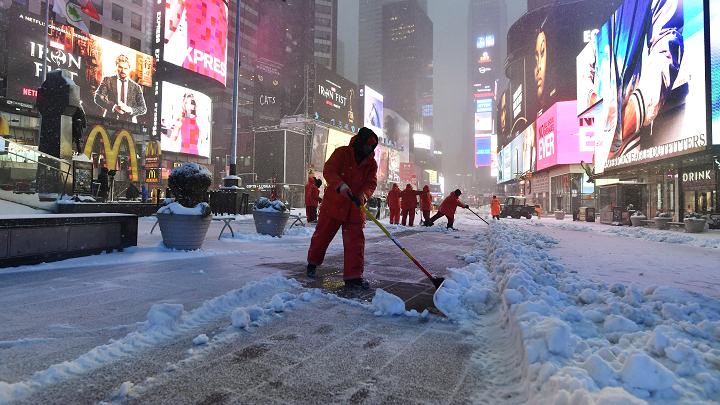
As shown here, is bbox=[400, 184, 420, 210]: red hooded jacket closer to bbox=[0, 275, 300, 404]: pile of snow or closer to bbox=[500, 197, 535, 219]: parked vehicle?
bbox=[0, 275, 300, 404]: pile of snow

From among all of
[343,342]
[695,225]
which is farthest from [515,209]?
[343,342]

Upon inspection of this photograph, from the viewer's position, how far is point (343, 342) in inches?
92.1

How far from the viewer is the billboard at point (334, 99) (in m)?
55.8

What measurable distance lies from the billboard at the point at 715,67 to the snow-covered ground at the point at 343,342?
1638 cm

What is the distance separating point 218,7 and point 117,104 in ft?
60.3

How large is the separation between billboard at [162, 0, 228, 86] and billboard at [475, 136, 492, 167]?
93.4 metres

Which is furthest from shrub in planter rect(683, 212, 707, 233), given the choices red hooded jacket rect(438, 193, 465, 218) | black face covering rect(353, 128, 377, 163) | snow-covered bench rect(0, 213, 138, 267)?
snow-covered bench rect(0, 213, 138, 267)

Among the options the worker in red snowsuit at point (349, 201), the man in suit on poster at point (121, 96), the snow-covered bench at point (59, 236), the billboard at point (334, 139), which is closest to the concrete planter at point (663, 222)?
the worker in red snowsuit at point (349, 201)

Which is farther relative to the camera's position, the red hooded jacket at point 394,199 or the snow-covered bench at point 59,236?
the red hooded jacket at point 394,199

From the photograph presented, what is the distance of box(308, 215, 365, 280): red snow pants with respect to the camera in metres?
3.88

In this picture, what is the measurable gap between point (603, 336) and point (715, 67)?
19.8 metres

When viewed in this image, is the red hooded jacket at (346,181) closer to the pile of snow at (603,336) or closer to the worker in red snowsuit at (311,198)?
the pile of snow at (603,336)

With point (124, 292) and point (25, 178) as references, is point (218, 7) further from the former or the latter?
point (124, 292)

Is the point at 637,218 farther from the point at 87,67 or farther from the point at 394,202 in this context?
the point at 87,67
